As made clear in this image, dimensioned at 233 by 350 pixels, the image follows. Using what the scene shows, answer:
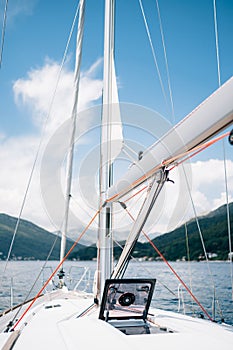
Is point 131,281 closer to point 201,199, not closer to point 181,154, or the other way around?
point 181,154

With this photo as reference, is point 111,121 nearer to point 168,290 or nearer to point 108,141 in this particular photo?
point 108,141

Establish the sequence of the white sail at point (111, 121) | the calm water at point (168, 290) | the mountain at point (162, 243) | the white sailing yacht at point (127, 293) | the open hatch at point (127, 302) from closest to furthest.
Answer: the white sailing yacht at point (127, 293)
the open hatch at point (127, 302)
the white sail at point (111, 121)
the calm water at point (168, 290)
the mountain at point (162, 243)

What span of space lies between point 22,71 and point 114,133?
3.77 metres

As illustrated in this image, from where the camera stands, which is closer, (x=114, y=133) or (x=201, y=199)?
(x=201, y=199)

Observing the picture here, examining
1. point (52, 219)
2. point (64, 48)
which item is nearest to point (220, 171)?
point (52, 219)

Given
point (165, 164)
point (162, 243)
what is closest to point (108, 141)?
point (165, 164)

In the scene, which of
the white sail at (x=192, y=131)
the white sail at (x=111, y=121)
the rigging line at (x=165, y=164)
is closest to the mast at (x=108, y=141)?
the white sail at (x=111, y=121)

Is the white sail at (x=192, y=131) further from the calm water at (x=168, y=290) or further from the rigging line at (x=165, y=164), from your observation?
the calm water at (x=168, y=290)

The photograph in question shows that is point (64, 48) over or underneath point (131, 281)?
over

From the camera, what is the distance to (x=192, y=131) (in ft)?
9.29

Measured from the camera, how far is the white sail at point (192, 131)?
2461mm

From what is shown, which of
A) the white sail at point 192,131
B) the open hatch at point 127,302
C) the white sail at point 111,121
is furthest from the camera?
the white sail at point 111,121

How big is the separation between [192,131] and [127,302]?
1815 mm

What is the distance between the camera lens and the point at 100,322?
3238 millimetres
